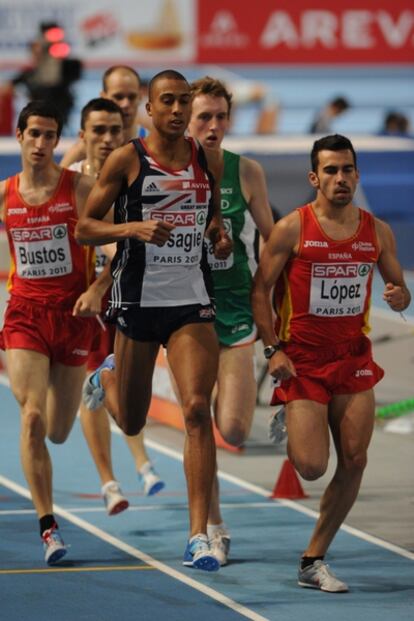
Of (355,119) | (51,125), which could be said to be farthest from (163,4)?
(51,125)

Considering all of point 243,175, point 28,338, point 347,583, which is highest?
point 243,175

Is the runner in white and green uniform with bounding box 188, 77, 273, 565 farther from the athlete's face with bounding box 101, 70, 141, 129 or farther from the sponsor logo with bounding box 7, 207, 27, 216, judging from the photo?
the athlete's face with bounding box 101, 70, 141, 129

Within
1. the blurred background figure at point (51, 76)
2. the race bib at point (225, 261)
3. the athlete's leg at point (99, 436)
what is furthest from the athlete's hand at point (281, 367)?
the blurred background figure at point (51, 76)

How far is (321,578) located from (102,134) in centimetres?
307

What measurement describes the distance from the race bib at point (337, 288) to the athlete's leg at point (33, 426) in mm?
1551

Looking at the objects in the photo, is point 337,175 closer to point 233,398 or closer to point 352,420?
point 352,420

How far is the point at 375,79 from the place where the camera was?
37.3 m

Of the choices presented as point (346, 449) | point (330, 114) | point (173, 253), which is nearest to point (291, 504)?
point (346, 449)

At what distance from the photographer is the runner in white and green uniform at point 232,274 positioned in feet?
28.7

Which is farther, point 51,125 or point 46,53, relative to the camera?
point 46,53

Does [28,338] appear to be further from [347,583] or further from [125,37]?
[125,37]

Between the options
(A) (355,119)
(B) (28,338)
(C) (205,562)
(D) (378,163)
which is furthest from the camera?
(A) (355,119)

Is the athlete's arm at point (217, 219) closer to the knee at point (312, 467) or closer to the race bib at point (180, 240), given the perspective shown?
the race bib at point (180, 240)

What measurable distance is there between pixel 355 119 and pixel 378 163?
15.8 meters
